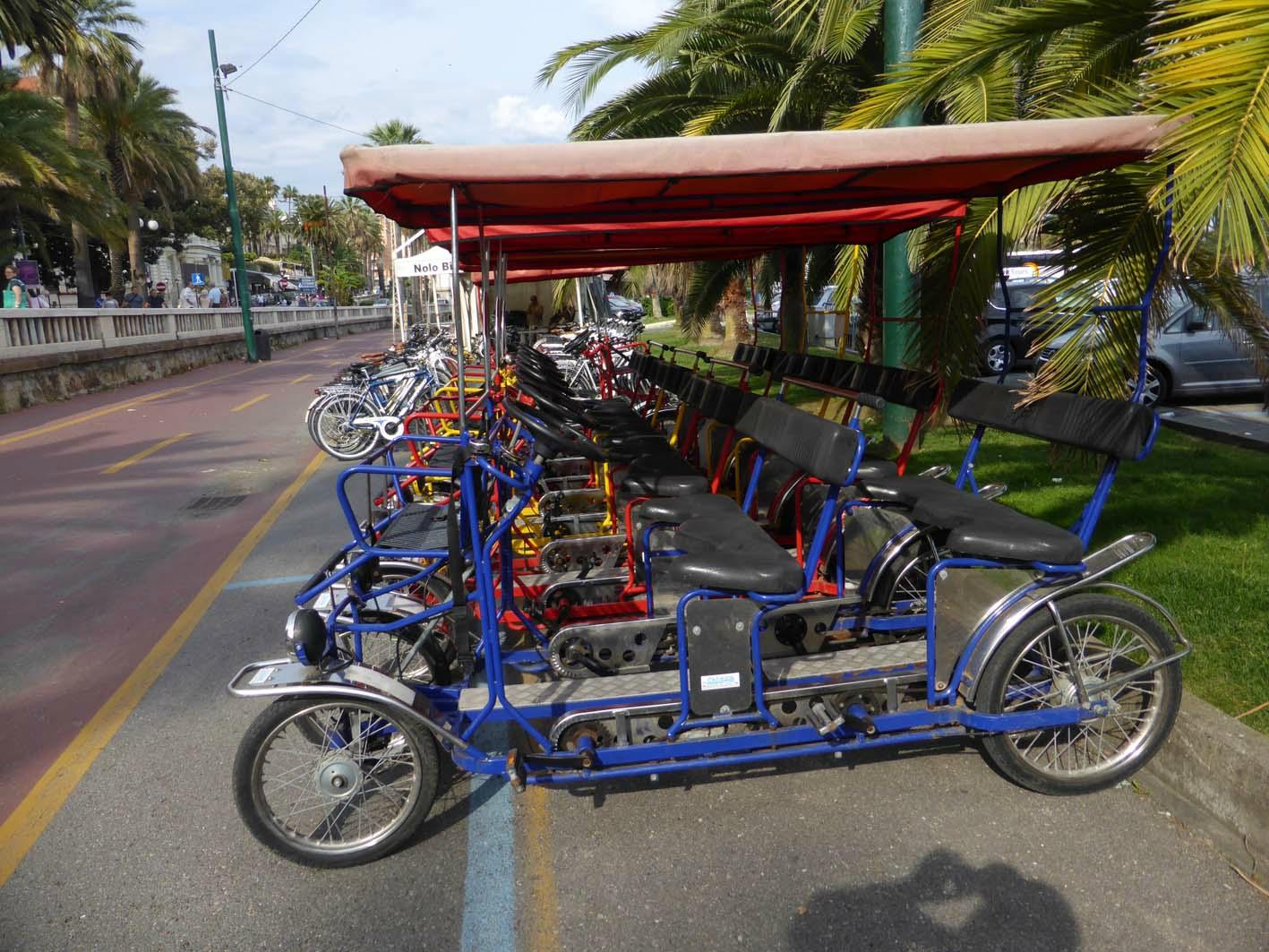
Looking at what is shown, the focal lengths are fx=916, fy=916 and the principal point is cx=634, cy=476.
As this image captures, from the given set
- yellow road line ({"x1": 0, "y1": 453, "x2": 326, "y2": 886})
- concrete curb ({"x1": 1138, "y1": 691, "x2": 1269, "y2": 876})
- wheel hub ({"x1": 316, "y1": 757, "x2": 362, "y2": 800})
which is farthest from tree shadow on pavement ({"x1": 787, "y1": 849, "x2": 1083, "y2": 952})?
yellow road line ({"x1": 0, "y1": 453, "x2": 326, "y2": 886})

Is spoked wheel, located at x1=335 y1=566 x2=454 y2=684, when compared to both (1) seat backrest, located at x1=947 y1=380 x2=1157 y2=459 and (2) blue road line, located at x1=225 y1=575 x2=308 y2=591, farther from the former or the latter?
(1) seat backrest, located at x1=947 y1=380 x2=1157 y2=459

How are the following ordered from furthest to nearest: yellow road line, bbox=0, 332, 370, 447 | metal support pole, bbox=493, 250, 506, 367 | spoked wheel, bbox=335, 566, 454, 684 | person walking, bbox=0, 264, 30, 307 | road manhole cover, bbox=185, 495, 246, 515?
person walking, bbox=0, 264, 30, 307, yellow road line, bbox=0, 332, 370, 447, road manhole cover, bbox=185, 495, 246, 515, metal support pole, bbox=493, 250, 506, 367, spoked wheel, bbox=335, 566, 454, 684

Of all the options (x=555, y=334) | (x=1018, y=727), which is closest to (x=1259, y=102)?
(x=1018, y=727)

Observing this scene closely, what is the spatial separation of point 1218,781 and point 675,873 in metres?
1.85

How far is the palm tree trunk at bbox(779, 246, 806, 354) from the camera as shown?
346 inches

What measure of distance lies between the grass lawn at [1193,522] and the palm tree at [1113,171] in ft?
3.12

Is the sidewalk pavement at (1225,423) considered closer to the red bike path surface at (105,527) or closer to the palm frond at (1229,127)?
the palm frond at (1229,127)

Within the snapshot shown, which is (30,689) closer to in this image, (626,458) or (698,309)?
(626,458)

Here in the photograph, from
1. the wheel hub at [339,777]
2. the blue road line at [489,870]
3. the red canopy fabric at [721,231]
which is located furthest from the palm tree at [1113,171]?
the wheel hub at [339,777]

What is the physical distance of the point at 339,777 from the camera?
306 cm

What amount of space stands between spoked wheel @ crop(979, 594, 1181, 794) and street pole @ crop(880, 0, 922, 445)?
14.0ft

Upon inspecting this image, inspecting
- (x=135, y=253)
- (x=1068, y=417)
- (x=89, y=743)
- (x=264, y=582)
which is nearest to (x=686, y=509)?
(x=1068, y=417)

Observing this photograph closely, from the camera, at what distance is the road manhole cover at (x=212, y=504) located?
7.89 metres

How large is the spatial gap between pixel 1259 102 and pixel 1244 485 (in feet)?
13.7
